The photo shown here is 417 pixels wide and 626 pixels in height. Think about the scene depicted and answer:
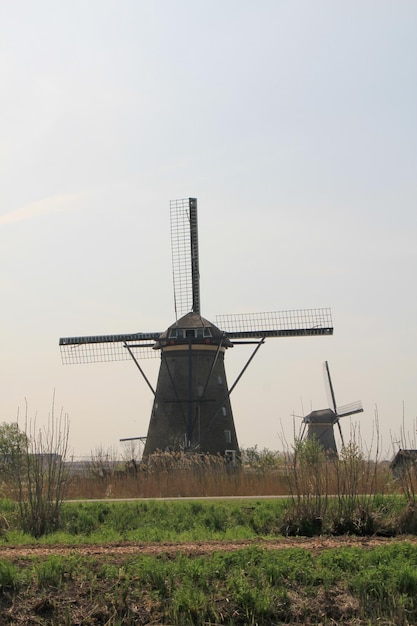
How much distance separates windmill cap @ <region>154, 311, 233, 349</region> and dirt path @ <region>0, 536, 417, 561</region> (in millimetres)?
22678

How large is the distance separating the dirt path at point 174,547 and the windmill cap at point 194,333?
2268cm

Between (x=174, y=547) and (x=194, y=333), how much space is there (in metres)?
24.2

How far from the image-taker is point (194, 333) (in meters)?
35.3

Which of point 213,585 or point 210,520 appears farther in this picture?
point 210,520

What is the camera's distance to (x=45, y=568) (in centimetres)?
990

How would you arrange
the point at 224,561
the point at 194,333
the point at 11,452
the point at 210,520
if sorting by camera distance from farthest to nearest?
the point at 194,333, the point at 11,452, the point at 210,520, the point at 224,561

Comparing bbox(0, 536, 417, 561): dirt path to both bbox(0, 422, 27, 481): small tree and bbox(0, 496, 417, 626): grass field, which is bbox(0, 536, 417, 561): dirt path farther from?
bbox(0, 422, 27, 481): small tree

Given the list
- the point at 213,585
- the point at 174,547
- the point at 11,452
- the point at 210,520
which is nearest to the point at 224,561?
the point at 213,585

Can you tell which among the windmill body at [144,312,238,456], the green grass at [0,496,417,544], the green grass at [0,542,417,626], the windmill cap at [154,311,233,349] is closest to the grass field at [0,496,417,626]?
the green grass at [0,542,417,626]

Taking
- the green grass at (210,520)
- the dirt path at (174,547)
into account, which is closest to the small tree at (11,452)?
the green grass at (210,520)

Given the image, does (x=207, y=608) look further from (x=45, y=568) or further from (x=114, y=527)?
(x=114, y=527)

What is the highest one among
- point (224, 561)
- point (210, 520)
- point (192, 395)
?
point (192, 395)

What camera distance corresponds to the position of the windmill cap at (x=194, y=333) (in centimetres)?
3509

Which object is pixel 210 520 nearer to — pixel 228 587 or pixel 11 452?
pixel 228 587
